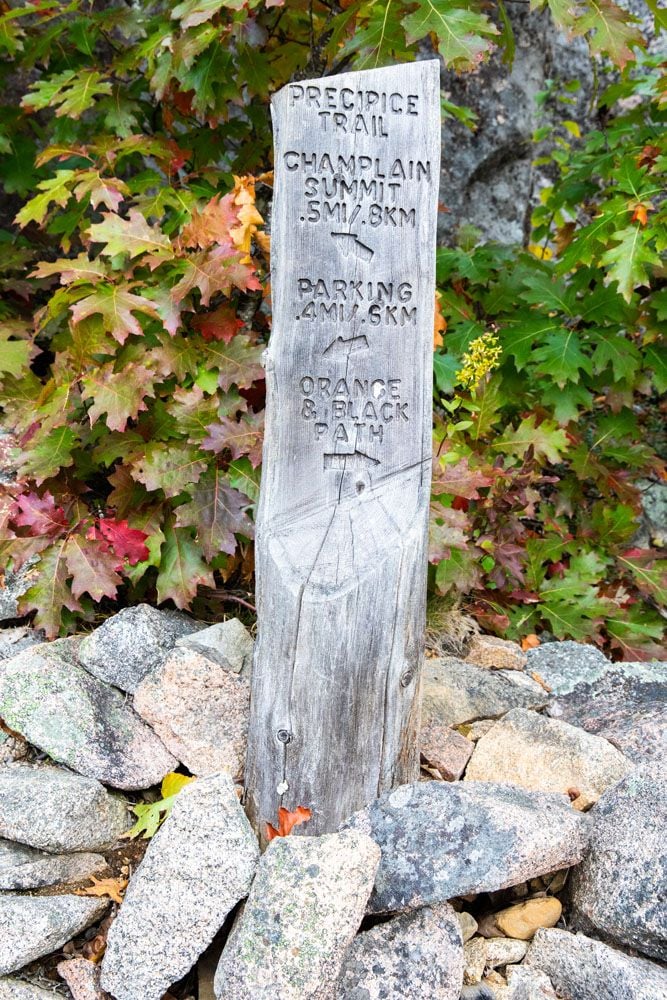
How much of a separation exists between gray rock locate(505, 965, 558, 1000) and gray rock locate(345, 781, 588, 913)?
209mm

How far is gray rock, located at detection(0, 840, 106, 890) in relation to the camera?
216 cm

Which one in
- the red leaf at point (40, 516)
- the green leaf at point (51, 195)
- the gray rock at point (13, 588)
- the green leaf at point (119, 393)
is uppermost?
the green leaf at point (51, 195)

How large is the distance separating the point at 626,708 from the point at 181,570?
167 centimetres

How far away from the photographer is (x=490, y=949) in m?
2.11

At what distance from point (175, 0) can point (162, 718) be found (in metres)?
2.74

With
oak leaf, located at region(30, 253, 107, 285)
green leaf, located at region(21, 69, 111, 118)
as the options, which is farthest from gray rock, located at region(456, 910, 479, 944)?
green leaf, located at region(21, 69, 111, 118)

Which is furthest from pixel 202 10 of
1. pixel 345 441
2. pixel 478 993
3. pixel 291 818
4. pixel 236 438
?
pixel 478 993

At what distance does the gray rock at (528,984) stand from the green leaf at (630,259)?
8.30 ft

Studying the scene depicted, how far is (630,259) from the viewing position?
3.53m

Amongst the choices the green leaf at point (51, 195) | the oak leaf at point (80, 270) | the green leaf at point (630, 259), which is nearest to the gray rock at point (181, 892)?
the oak leaf at point (80, 270)

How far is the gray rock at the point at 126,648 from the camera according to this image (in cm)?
276

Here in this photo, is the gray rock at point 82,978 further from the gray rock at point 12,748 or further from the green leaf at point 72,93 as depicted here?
the green leaf at point 72,93

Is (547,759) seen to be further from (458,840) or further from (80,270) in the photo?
(80,270)

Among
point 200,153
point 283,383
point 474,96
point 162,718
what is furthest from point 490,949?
point 474,96
